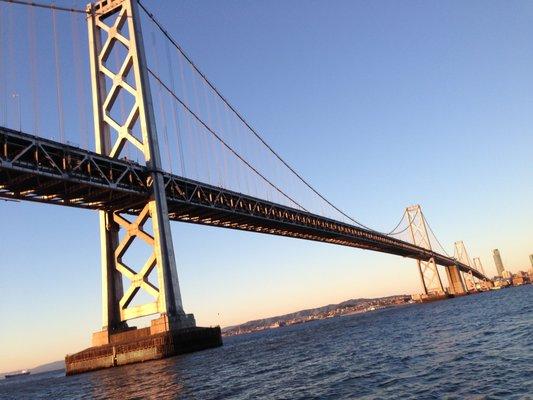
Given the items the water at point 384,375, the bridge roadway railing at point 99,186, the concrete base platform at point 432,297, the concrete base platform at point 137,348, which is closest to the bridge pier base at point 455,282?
the concrete base platform at point 432,297

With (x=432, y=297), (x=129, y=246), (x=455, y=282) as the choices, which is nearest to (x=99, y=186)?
(x=129, y=246)

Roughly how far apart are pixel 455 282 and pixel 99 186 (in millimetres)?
105367

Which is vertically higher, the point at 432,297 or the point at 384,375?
the point at 432,297

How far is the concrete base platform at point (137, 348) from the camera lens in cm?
2784

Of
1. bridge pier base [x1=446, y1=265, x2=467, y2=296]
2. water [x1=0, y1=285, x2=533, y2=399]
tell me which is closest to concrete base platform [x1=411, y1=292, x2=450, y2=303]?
bridge pier base [x1=446, y1=265, x2=467, y2=296]

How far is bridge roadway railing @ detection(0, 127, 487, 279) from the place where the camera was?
85.8 feet

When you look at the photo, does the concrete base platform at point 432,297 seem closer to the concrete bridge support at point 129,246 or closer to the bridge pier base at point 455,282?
the bridge pier base at point 455,282

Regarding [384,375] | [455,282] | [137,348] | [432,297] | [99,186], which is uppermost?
[99,186]

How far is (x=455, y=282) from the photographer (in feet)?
381

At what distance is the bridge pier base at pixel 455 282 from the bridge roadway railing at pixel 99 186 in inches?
3101

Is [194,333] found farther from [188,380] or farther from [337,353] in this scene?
[188,380]

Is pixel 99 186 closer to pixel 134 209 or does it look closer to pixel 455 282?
pixel 134 209

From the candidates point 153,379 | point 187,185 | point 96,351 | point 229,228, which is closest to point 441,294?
point 229,228

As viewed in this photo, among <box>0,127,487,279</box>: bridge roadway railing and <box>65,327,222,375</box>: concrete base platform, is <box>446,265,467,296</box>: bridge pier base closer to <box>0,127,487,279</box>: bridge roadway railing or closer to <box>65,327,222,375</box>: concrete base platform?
<box>0,127,487,279</box>: bridge roadway railing
